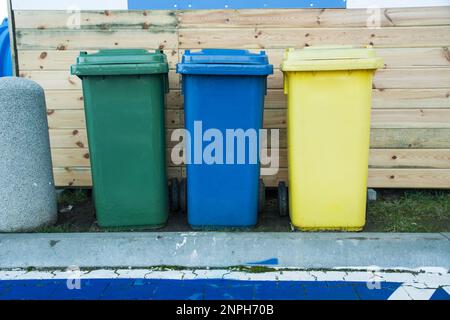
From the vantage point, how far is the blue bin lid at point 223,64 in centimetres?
325

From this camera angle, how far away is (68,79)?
Result: 4.09 metres

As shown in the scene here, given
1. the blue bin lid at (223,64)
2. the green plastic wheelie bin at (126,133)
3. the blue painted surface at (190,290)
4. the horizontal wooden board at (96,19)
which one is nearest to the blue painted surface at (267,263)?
the blue painted surface at (190,290)

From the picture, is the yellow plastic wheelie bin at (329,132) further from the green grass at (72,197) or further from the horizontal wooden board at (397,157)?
the green grass at (72,197)

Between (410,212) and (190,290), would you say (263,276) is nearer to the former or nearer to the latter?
(190,290)

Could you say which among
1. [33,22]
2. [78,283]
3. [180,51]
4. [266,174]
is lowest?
[78,283]

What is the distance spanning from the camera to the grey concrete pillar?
3375mm

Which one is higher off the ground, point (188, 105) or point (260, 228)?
point (188, 105)

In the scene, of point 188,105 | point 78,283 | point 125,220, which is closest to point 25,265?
point 78,283

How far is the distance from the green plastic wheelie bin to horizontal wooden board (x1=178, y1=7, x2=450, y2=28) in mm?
738

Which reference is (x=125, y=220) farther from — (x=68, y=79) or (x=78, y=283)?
(x=68, y=79)

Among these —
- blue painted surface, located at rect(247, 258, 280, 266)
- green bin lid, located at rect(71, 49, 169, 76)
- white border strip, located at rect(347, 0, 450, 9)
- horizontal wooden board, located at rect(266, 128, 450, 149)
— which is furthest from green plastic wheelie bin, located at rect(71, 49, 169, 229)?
white border strip, located at rect(347, 0, 450, 9)

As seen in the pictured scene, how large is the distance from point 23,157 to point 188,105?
1293mm

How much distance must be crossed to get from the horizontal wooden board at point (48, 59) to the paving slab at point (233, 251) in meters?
1.60

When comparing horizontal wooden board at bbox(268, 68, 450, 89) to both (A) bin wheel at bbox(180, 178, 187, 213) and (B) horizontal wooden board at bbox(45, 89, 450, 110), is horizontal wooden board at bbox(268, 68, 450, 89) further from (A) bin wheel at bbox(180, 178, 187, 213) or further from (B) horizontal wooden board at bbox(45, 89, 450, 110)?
(A) bin wheel at bbox(180, 178, 187, 213)
